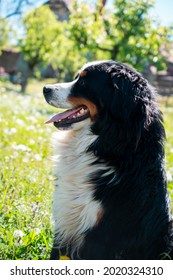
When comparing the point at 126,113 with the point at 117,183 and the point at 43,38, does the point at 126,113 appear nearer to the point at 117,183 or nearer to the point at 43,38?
the point at 117,183

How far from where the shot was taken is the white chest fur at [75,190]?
9.82 ft

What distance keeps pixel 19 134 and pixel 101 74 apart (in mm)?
3821

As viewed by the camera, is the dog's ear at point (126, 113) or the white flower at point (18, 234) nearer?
the dog's ear at point (126, 113)

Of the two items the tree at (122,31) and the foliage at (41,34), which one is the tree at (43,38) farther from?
the tree at (122,31)

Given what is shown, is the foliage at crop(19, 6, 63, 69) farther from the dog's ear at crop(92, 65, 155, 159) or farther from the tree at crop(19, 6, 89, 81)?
the dog's ear at crop(92, 65, 155, 159)

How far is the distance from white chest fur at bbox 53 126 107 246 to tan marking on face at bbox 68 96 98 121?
13cm

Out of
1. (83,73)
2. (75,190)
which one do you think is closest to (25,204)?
(75,190)

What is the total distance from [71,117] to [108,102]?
38 centimetres

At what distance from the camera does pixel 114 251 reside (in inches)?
116

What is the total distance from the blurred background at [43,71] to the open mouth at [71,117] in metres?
0.71

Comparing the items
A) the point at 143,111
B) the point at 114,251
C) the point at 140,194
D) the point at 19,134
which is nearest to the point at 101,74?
the point at 143,111

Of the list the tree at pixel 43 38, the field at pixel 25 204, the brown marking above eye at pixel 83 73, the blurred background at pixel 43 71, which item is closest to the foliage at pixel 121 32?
the blurred background at pixel 43 71

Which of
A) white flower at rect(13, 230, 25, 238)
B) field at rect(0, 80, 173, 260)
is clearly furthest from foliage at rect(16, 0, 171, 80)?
white flower at rect(13, 230, 25, 238)

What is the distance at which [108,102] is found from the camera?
3.18m
